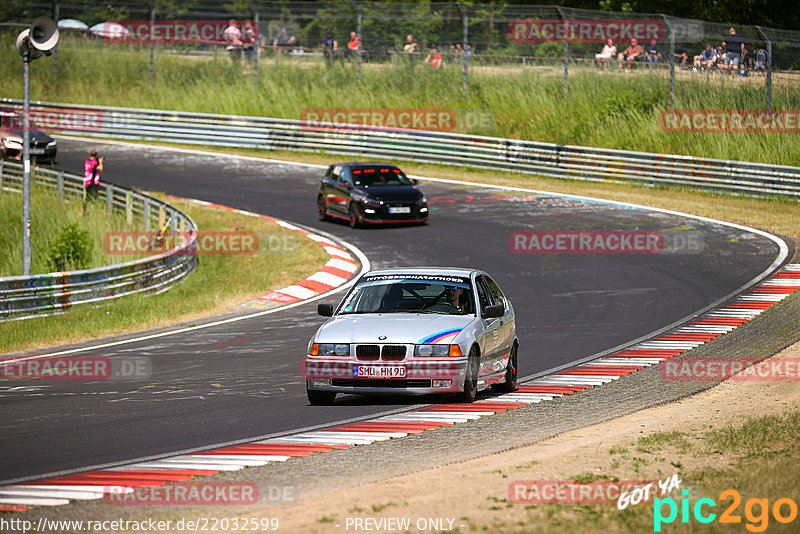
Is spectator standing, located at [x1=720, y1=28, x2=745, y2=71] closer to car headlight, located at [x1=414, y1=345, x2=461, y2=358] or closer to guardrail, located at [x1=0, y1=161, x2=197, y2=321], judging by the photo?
guardrail, located at [x1=0, y1=161, x2=197, y2=321]

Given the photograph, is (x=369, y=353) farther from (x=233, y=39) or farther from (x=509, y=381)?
(x=233, y=39)

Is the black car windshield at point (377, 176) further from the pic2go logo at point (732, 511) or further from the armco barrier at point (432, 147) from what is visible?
the pic2go logo at point (732, 511)

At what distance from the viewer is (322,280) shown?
72.5 ft

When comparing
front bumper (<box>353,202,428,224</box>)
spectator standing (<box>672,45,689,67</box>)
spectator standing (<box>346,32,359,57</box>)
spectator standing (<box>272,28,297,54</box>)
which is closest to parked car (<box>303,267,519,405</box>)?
front bumper (<box>353,202,428,224</box>)

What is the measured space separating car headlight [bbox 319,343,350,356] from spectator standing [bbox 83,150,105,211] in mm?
17915

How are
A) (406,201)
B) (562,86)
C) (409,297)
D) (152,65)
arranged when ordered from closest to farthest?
1. (409,297)
2. (406,201)
3. (562,86)
4. (152,65)

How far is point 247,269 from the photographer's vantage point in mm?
23734

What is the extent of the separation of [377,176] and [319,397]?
16366mm

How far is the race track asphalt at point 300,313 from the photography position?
10.4m

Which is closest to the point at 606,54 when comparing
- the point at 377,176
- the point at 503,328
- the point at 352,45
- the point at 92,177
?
the point at 352,45

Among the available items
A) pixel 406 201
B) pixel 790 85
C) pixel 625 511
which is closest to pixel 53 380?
pixel 625 511

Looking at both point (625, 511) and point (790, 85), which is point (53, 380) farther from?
point (790, 85)

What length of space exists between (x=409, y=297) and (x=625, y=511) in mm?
5570

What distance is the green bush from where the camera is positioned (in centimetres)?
2312
